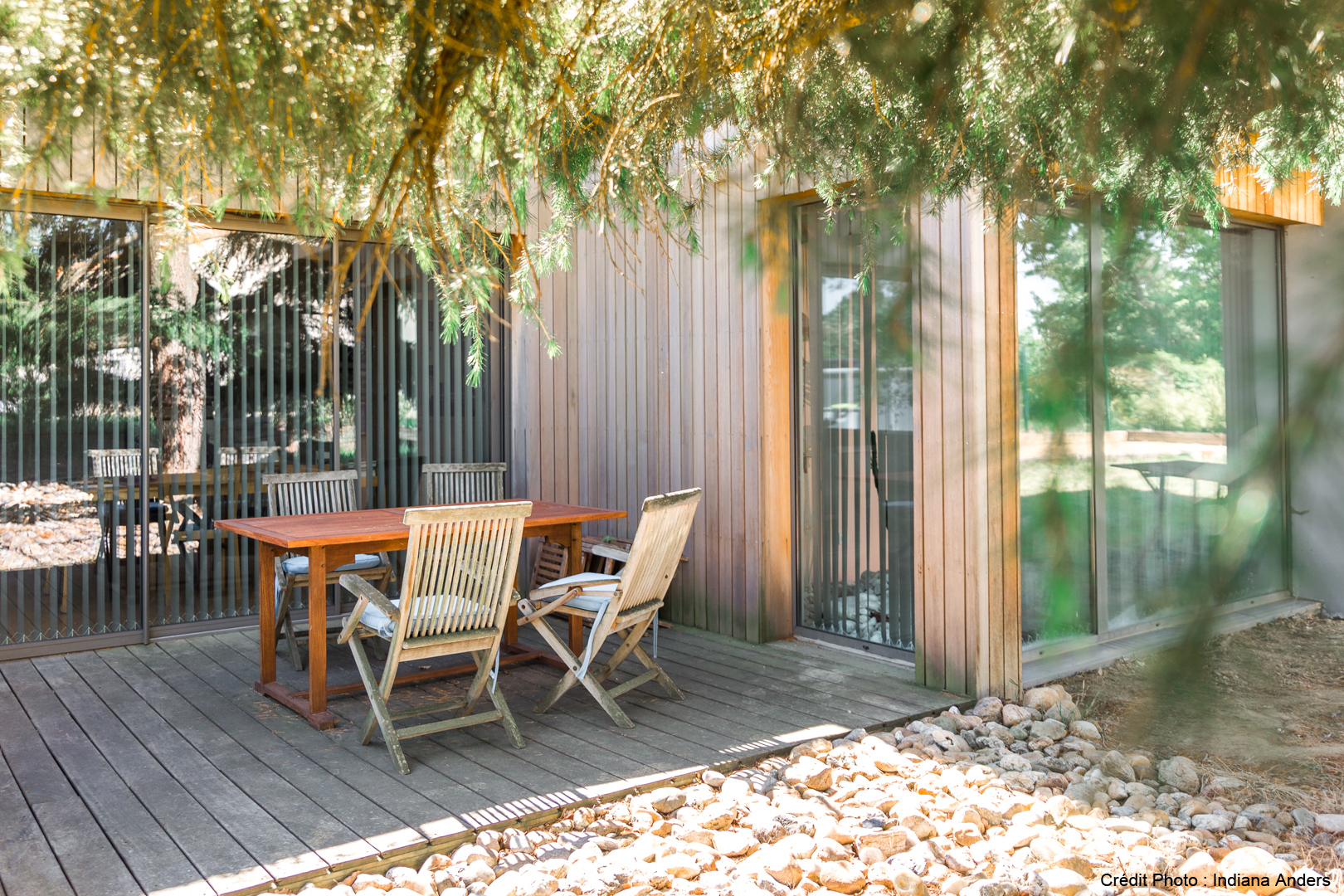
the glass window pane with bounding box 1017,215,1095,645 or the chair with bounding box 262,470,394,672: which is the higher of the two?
the glass window pane with bounding box 1017,215,1095,645

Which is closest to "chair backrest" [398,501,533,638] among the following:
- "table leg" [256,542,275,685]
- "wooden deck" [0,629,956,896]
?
"wooden deck" [0,629,956,896]

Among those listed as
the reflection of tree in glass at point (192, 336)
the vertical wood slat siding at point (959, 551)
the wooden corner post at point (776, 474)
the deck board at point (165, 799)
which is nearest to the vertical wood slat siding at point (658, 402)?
the wooden corner post at point (776, 474)

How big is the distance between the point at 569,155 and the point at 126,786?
268 centimetres

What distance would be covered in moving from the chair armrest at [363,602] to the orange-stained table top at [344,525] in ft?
0.96

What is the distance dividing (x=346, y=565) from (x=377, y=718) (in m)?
1.72

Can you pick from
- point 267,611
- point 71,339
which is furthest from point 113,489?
point 267,611

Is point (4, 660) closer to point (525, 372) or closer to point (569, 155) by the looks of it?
point (525, 372)

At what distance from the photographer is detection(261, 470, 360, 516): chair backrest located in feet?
18.1

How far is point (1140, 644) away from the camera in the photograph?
0.92 m

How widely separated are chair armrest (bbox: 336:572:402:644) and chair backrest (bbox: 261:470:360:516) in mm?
1748

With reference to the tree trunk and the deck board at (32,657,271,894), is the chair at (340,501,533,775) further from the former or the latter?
the tree trunk

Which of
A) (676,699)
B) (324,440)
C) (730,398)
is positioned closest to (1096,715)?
(676,699)

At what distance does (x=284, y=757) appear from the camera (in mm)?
3666

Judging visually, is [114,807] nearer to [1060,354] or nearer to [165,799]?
[165,799]
